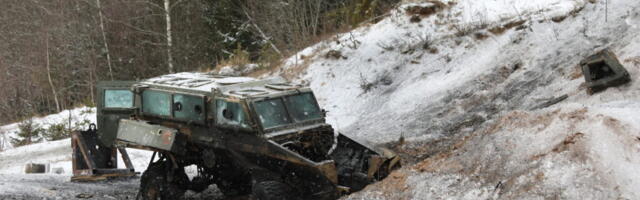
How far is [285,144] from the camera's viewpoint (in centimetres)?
912

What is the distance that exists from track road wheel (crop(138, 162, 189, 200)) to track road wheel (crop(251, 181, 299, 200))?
1.95 meters

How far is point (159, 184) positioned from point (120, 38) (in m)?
25.1

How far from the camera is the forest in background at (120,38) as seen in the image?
86.0ft

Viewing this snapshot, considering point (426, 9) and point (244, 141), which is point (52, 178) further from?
point (426, 9)

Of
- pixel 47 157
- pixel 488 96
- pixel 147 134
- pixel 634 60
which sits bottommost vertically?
pixel 47 157

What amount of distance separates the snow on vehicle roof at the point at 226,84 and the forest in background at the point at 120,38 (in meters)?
12.4

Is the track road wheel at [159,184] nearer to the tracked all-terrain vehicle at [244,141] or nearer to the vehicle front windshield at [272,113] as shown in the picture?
the tracked all-terrain vehicle at [244,141]

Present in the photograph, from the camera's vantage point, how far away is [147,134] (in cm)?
1010

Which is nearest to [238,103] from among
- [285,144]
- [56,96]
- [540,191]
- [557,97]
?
[285,144]

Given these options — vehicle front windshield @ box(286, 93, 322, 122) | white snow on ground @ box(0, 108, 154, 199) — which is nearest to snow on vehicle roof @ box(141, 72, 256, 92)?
vehicle front windshield @ box(286, 93, 322, 122)

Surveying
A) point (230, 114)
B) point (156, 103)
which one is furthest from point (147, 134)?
point (230, 114)

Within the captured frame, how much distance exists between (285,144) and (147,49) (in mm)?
26299

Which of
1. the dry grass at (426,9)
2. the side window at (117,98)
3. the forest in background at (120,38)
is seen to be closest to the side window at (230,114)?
the side window at (117,98)

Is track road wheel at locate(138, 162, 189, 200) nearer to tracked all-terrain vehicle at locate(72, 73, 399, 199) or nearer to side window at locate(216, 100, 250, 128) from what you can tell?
tracked all-terrain vehicle at locate(72, 73, 399, 199)
